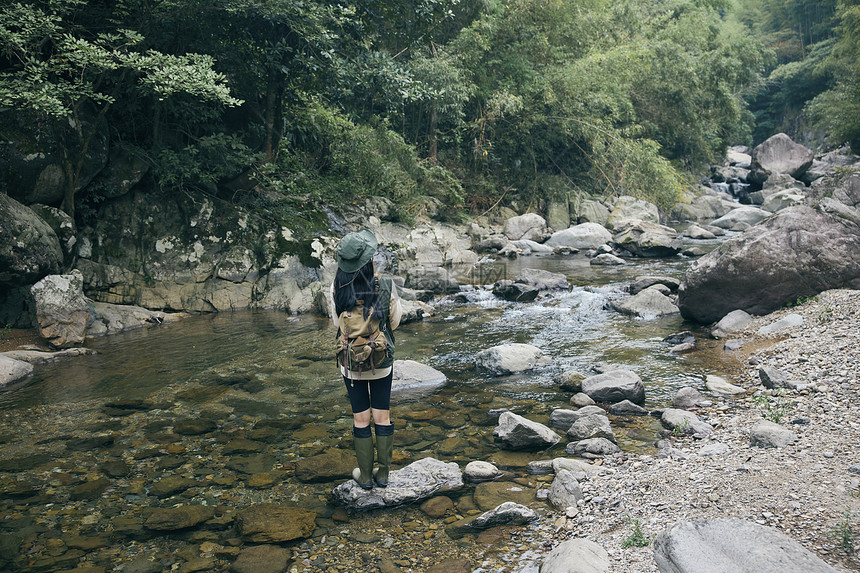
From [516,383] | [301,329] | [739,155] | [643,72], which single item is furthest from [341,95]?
[739,155]

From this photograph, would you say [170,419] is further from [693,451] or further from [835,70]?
[835,70]

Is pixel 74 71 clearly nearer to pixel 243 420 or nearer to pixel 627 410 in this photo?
pixel 243 420

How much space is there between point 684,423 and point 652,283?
752 cm

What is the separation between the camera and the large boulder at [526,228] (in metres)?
22.1

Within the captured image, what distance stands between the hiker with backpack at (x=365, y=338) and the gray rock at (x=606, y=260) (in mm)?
13796

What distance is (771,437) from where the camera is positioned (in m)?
4.57

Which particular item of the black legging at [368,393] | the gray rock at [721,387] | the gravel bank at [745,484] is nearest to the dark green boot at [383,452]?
the black legging at [368,393]

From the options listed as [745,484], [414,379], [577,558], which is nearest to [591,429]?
[745,484]

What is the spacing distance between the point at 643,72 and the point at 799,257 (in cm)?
2203

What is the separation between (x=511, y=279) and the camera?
48.5 ft

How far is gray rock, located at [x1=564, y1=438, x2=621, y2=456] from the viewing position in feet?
16.8

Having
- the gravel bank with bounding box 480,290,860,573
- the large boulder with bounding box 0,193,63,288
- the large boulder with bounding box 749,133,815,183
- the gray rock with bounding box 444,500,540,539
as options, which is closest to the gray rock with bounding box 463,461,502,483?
the gray rock with bounding box 444,500,540,539

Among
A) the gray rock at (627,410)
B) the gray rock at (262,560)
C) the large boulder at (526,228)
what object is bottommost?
the gray rock at (627,410)

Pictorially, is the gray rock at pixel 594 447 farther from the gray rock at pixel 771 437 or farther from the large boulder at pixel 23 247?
the large boulder at pixel 23 247
